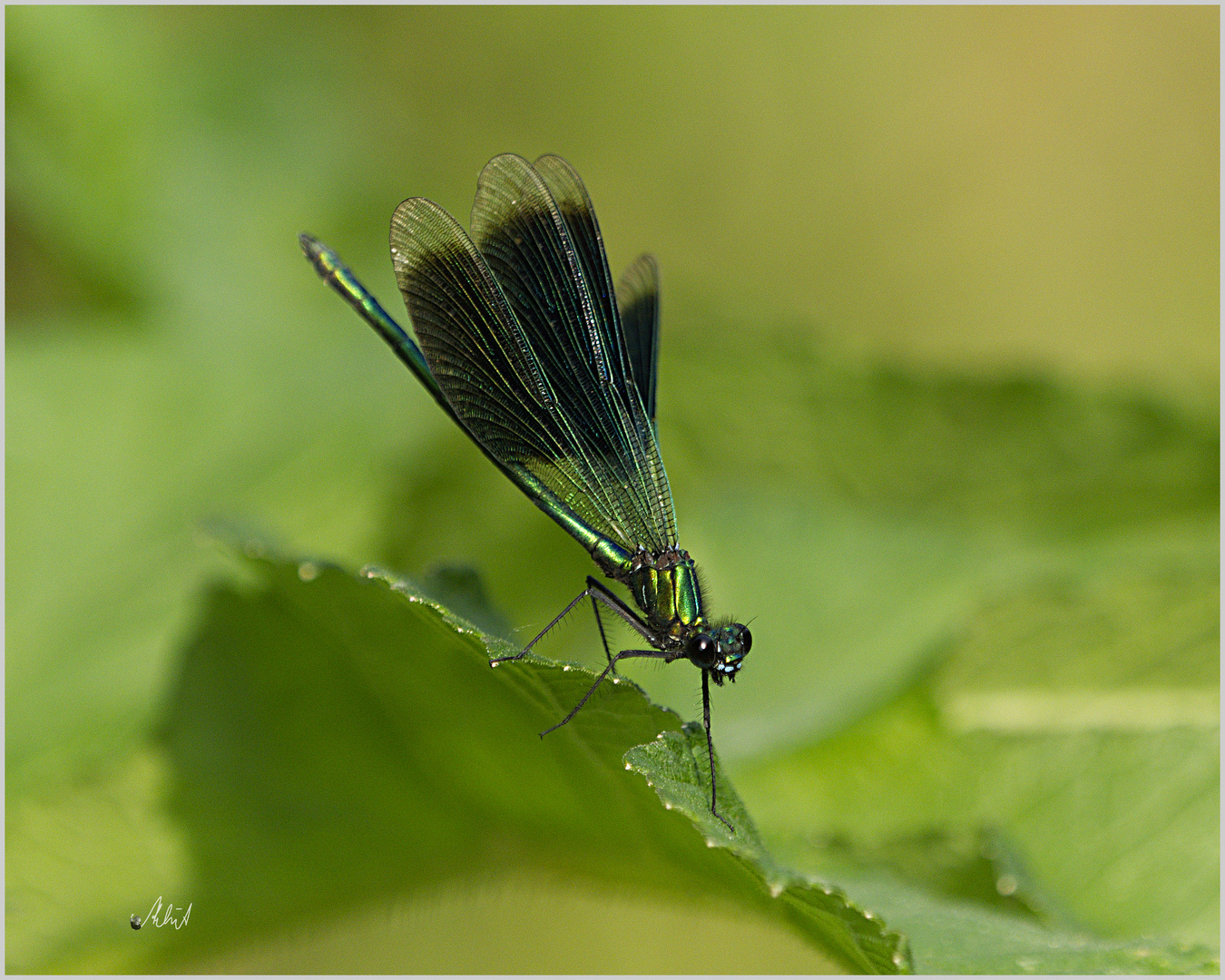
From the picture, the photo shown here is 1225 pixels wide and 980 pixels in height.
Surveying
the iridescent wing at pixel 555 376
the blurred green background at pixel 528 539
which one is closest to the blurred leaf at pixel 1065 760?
the blurred green background at pixel 528 539

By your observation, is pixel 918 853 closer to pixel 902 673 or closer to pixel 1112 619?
pixel 902 673

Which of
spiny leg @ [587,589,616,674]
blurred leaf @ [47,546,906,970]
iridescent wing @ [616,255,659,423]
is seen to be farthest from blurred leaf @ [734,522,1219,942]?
iridescent wing @ [616,255,659,423]

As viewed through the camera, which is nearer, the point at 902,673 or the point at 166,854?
the point at 166,854

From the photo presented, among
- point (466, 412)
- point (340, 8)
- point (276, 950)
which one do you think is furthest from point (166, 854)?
point (340, 8)

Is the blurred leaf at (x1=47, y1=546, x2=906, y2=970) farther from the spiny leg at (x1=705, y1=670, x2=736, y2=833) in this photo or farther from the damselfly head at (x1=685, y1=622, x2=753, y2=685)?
the damselfly head at (x1=685, y1=622, x2=753, y2=685)

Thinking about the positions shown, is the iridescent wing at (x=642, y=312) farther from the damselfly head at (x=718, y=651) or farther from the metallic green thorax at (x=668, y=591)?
the damselfly head at (x=718, y=651)
